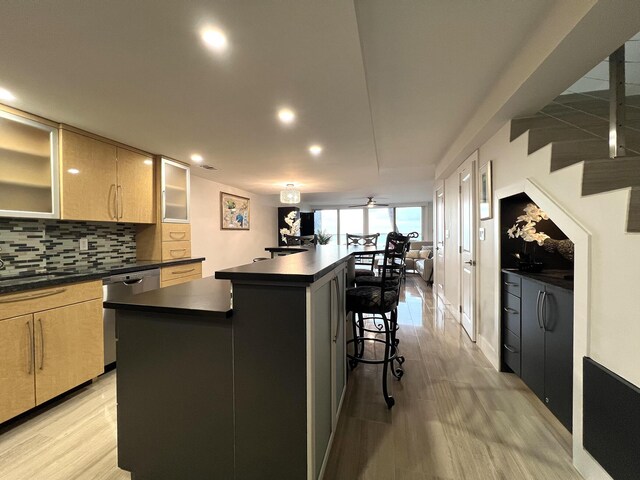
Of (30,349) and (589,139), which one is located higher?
(589,139)

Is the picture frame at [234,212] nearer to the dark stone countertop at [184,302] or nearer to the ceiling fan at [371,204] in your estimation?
the ceiling fan at [371,204]

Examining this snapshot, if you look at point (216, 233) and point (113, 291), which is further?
point (216, 233)

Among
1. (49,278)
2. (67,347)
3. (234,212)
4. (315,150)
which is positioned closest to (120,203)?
(49,278)

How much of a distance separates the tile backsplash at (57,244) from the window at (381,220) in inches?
332

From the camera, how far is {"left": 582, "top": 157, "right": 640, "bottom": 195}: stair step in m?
1.42

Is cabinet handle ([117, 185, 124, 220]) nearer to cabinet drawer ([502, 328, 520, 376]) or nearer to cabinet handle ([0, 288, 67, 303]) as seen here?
cabinet handle ([0, 288, 67, 303])

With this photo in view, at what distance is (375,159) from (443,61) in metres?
1.86

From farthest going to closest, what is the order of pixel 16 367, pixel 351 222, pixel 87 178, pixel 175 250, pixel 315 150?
pixel 351 222, pixel 175 250, pixel 315 150, pixel 87 178, pixel 16 367

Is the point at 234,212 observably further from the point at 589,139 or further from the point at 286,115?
the point at 589,139

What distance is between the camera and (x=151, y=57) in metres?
1.46

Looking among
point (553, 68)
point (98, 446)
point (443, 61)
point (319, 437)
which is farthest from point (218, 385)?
point (553, 68)

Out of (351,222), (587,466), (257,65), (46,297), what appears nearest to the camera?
(587,466)

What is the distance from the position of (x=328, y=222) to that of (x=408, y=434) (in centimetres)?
953

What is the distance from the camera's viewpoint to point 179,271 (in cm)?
327
